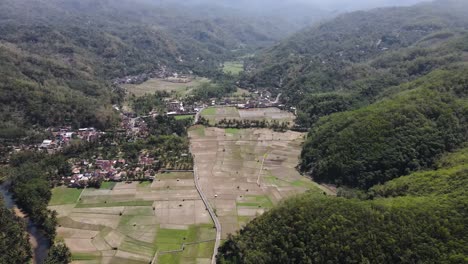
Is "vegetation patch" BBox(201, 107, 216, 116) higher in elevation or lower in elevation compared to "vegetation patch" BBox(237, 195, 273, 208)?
lower

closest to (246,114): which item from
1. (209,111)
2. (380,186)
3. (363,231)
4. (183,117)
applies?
(209,111)

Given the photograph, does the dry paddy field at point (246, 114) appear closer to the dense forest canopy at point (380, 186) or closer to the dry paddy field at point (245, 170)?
the dense forest canopy at point (380, 186)

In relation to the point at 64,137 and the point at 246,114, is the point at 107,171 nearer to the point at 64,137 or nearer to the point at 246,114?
the point at 64,137

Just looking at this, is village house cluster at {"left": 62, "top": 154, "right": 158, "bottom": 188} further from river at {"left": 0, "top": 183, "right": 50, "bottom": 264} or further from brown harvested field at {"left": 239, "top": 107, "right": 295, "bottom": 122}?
brown harvested field at {"left": 239, "top": 107, "right": 295, "bottom": 122}

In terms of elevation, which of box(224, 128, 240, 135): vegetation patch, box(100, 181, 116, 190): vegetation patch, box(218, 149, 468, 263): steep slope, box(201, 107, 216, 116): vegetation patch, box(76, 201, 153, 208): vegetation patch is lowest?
box(201, 107, 216, 116): vegetation patch

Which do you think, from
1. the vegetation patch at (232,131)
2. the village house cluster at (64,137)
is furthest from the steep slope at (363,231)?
the village house cluster at (64,137)

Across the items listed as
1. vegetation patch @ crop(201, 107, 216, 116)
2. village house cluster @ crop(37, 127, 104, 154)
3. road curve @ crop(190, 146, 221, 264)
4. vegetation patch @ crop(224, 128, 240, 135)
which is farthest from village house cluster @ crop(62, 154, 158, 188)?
vegetation patch @ crop(201, 107, 216, 116)

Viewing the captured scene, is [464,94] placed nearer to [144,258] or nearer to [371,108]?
[371,108]
